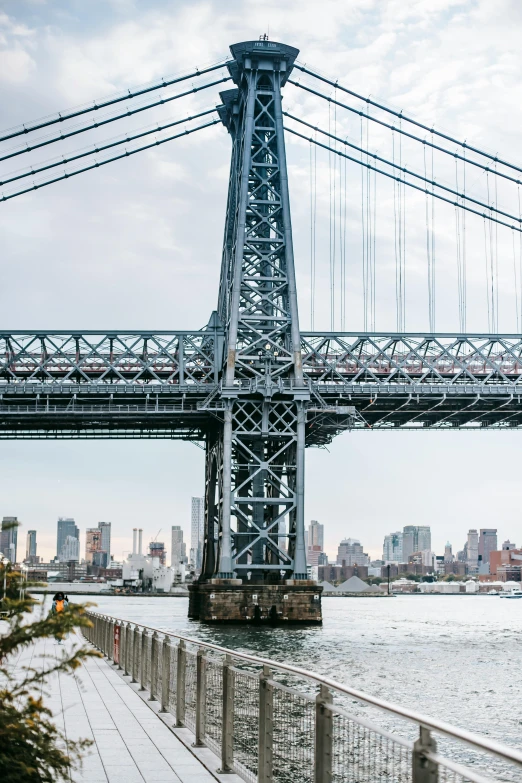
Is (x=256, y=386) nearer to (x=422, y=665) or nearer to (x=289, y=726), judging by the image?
(x=422, y=665)

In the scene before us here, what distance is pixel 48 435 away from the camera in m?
73.2

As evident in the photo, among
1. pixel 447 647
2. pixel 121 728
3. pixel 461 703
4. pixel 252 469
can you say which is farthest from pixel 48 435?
pixel 121 728

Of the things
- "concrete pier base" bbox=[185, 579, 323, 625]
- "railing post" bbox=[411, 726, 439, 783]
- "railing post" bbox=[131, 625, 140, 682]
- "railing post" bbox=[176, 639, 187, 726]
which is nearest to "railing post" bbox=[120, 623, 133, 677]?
"railing post" bbox=[131, 625, 140, 682]

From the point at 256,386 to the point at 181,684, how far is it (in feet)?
154

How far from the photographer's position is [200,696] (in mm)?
13430

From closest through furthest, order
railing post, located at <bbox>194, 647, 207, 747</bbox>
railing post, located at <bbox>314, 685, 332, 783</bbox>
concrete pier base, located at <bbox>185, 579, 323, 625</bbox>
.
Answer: railing post, located at <bbox>314, 685, 332, 783</bbox> < railing post, located at <bbox>194, 647, 207, 747</bbox> < concrete pier base, located at <bbox>185, 579, 323, 625</bbox>

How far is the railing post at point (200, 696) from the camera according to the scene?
13.4 metres

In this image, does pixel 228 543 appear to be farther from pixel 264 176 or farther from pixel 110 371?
pixel 264 176

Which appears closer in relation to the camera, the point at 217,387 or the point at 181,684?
the point at 181,684

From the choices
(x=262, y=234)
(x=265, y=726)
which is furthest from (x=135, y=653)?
(x=262, y=234)

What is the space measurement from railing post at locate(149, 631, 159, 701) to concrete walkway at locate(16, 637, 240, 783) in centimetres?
21

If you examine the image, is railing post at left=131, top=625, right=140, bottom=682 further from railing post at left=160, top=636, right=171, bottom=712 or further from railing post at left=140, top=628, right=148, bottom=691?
railing post at left=160, top=636, right=171, bottom=712

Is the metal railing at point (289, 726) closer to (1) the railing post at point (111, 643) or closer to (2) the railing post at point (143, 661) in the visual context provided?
(2) the railing post at point (143, 661)

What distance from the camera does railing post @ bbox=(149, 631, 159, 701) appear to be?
1814cm
